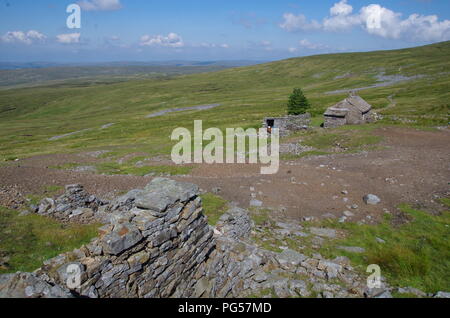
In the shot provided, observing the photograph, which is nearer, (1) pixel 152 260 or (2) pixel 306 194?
(1) pixel 152 260

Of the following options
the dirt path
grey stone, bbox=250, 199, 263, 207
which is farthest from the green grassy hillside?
grey stone, bbox=250, 199, 263, 207

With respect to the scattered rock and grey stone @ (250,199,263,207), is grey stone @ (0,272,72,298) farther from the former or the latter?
the scattered rock

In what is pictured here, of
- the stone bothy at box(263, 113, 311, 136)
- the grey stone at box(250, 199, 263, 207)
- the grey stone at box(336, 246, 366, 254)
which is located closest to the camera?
the grey stone at box(336, 246, 366, 254)

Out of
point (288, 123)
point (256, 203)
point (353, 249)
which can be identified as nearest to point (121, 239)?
point (353, 249)

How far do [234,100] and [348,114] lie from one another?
6587 centimetres

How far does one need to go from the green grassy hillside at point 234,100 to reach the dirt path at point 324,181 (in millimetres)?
14936

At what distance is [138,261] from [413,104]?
66.8 metres

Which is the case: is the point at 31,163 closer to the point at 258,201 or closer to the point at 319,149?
the point at 258,201

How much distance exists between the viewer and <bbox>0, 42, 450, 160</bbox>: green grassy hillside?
60.8 m

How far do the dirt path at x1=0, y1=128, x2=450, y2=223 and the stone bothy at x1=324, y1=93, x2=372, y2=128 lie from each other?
12.3 metres

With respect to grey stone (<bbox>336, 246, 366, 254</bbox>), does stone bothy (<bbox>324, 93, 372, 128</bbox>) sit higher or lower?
higher

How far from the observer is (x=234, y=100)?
10588 centimetres

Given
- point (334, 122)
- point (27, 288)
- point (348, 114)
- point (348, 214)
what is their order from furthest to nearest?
1. point (334, 122)
2. point (348, 114)
3. point (348, 214)
4. point (27, 288)

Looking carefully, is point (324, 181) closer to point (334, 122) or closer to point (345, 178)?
point (345, 178)
